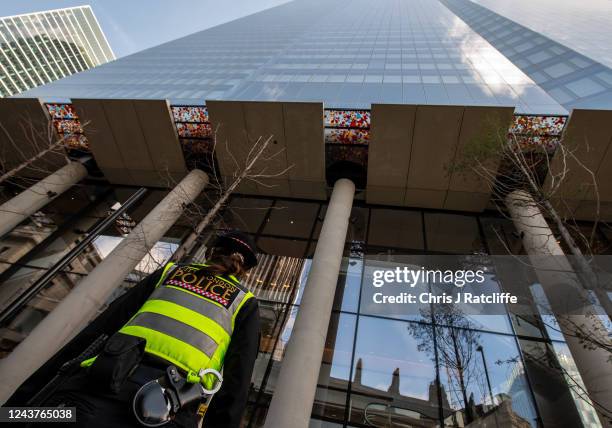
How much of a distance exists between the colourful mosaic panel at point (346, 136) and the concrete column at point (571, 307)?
5.58 metres

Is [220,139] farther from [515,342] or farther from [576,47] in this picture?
[576,47]

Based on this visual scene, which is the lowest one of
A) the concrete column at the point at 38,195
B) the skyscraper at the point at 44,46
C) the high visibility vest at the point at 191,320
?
the high visibility vest at the point at 191,320

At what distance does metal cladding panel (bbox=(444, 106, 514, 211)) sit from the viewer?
8.83 meters

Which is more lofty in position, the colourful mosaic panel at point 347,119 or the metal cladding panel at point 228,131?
the colourful mosaic panel at point 347,119

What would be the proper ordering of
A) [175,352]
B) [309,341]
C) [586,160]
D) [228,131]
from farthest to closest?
1. [228,131]
2. [586,160]
3. [309,341]
4. [175,352]

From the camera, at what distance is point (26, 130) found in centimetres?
1230

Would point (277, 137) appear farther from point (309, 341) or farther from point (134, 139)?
point (309, 341)

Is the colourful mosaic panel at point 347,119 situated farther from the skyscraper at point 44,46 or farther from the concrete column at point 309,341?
the skyscraper at point 44,46

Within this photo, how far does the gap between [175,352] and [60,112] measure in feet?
47.3

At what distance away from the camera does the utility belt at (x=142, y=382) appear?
1.59m

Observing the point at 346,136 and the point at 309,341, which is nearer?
the point at 309,341

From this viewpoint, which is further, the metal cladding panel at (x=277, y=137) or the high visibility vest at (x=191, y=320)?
the metal cladding panel at (x=277, y=137)

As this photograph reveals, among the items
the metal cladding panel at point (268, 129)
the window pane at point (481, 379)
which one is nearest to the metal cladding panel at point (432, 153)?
the metal cladding panel at point (268, 129)

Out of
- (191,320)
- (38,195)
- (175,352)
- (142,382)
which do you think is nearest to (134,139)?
(38,195)
